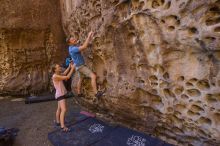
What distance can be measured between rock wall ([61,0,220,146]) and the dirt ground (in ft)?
4.15

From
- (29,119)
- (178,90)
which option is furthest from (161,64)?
(29,119)

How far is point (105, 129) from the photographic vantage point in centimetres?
431

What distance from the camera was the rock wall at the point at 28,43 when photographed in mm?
6742

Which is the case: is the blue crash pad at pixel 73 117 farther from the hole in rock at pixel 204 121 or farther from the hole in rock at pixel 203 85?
the hole in rock at pixel 203 85

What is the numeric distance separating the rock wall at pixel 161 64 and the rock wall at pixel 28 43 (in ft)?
9.33

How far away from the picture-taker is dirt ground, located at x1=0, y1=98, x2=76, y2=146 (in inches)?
173

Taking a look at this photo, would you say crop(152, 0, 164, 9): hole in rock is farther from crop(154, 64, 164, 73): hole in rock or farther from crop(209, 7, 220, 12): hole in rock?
crop(154, 64, 164, 73): hole in rock

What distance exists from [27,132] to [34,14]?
3.60 metres

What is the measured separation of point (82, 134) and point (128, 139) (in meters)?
0.85

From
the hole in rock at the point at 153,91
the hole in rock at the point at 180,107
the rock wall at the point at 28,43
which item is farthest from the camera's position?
the rock wall at the point at 28,43

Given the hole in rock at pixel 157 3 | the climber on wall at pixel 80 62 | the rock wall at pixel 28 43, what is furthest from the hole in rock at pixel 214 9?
the rock wall at pixel 28 43

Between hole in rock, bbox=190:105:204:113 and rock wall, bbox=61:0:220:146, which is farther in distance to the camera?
hole in rock, bbox=190:105:204:113

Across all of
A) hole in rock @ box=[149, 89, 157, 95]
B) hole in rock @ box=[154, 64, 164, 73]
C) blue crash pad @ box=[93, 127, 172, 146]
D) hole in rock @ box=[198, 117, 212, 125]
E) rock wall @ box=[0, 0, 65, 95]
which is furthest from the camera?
rock wall @ box=[0, 0, 65, 95]

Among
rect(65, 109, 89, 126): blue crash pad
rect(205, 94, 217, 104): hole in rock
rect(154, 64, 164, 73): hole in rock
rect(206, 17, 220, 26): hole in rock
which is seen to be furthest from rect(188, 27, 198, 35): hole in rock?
rect(65, 109, 89, 126): blue crash pad
